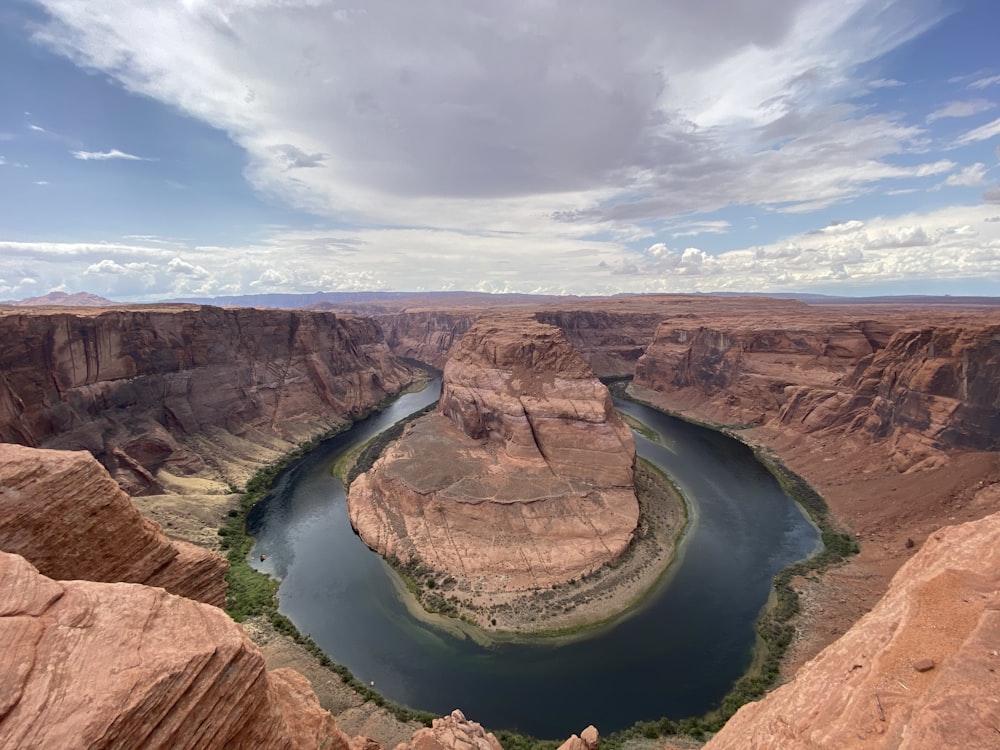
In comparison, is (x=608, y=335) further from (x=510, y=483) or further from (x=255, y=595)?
(x=255, y=595)

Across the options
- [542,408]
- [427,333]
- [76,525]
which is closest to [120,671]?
[76,525]

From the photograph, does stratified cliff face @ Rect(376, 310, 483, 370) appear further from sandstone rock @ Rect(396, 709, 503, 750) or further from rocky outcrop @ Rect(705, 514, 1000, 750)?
rocky outcrop @ Rect(705, 514, 1000, 750)

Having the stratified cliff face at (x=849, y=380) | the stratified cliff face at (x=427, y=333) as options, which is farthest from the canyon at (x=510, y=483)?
the stratified cliff face at (x=427, y=333)

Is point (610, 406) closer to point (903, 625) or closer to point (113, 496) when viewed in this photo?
point (903, 625)

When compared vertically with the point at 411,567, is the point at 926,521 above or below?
above

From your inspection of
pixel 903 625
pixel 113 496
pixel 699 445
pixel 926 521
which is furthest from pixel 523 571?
pixel 699 445
